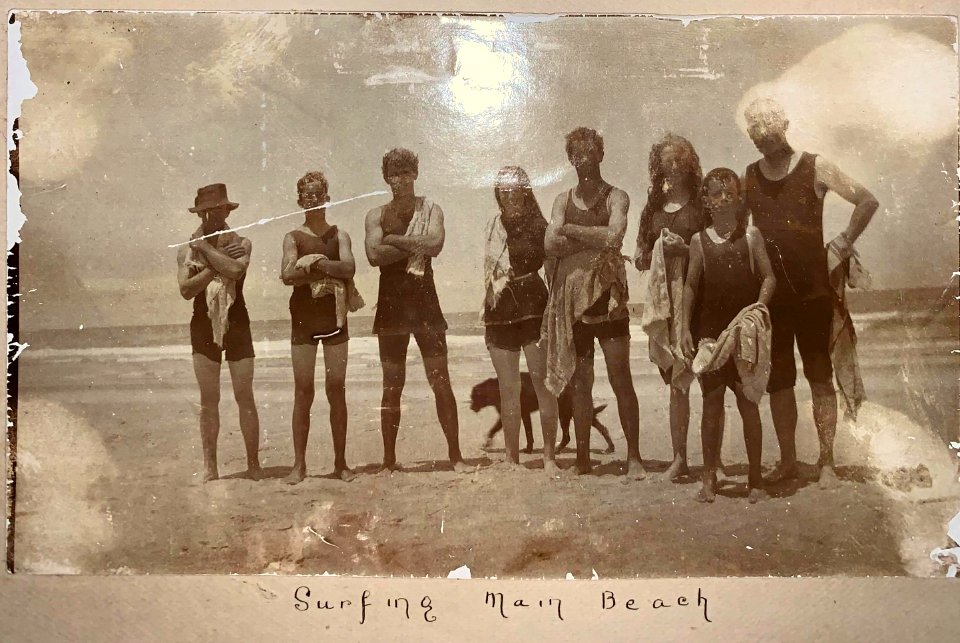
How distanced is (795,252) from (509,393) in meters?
1.38

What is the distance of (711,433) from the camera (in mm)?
3432

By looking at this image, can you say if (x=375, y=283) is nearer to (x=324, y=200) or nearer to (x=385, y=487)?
(x=324, y=200)

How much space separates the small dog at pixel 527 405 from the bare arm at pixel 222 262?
114 centimetres

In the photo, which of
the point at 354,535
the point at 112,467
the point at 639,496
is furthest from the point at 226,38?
the point at 639,496

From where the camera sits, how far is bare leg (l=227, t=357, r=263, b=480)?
3.41 metres

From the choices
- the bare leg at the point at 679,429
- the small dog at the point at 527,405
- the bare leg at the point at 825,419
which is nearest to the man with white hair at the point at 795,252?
the bare leg at the point at 825,419

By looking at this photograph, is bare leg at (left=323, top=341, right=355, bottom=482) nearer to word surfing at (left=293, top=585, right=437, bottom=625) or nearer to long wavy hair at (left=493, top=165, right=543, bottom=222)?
Result: word surfing at (left=293, top=585, right=437, bottom=625)

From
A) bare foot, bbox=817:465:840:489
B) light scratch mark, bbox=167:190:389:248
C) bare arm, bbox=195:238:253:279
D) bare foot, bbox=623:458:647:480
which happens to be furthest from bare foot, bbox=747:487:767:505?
bare arm, bbox=195:238:253:279

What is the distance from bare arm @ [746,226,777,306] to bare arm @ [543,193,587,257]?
73 centimetres

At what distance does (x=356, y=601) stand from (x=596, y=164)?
2.12 metres

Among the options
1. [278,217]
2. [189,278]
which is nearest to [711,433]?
[278,217]

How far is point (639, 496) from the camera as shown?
3391mm

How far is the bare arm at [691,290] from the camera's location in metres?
3.44

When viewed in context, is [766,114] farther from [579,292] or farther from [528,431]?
[528,431]
